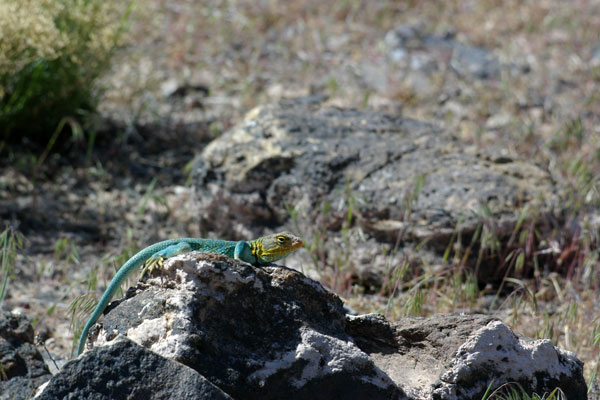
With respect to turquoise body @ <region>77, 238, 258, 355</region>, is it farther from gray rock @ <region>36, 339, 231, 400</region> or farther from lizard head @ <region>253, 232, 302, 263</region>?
gray rock @ <region>36, 339, 231, 400</region>

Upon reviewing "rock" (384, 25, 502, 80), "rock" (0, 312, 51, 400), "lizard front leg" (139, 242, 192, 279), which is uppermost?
"lizard front leg" (139, 242, 192, 279)

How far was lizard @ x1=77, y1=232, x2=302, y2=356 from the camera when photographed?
277cm

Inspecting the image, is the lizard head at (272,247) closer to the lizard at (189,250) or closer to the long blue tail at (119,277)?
the lizard at (189,250)

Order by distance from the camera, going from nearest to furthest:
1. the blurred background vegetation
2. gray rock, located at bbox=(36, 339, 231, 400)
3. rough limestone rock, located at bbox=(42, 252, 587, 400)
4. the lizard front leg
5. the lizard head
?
gray rock, located at bbox=(36, 339, 231, 400), rough limestone rock, located at bbox=(42, 252, 587, 400), the lizard front leg, the lizard head, the blurred background vegetation

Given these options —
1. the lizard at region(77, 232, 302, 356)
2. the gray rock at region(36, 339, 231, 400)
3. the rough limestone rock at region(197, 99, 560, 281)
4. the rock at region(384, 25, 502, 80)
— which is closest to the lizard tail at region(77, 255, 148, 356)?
the lizard at region(77, 232, 302, 356)

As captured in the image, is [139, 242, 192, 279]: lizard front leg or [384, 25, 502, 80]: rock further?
[384, 25, 502, 80]: rock

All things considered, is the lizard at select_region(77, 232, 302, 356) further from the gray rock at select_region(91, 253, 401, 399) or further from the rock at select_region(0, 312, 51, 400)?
the rock at select_region(0, 312, 51, 400)

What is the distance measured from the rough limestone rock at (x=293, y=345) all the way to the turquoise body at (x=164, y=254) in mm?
88

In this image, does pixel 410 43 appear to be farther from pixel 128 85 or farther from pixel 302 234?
pixel 302 234

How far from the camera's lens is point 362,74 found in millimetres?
8023

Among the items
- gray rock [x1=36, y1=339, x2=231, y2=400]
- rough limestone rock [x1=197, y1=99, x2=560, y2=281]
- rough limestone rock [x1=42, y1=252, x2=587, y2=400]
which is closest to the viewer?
gray rock [x1=36, y1=339, x2=231, y2=400]

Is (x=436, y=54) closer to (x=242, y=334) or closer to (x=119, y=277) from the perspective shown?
(x=119, y=277)

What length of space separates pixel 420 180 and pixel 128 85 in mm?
3607

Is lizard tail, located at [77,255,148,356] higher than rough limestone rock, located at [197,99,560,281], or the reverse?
lizard tail, located at [77,255,148,356]
